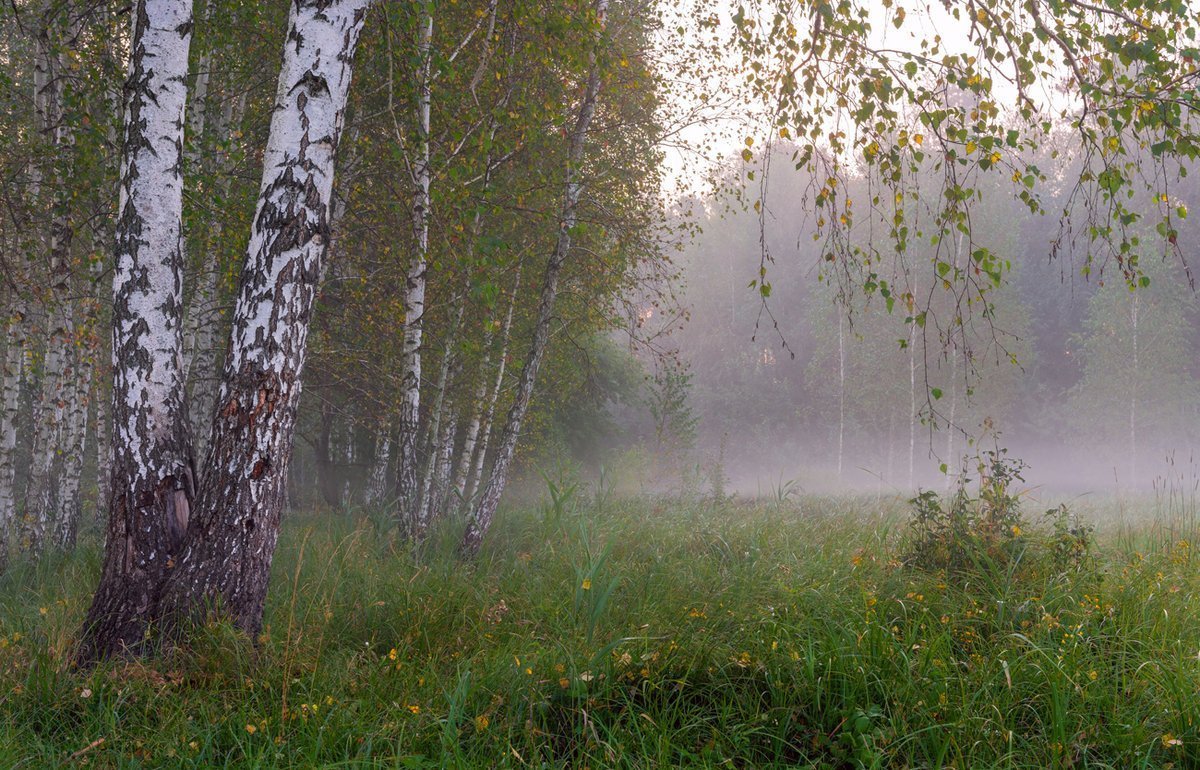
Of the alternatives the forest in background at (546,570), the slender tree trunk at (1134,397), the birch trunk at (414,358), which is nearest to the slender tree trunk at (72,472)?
the forest in background at (546,570)

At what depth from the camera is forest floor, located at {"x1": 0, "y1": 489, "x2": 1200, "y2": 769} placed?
2.59 metres

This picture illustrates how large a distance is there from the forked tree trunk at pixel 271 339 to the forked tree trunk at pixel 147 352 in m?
0.24

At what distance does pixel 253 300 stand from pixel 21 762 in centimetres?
203

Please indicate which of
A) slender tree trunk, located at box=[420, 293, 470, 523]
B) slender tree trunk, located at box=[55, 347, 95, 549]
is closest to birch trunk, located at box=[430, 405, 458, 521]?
slender tree trunk, located at box=[420, 293, 470, 523]

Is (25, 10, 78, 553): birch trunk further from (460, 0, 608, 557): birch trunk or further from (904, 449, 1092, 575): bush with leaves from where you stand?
(904, 449, 1092, 575): bush with leaves

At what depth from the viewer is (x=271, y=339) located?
3.65 meters

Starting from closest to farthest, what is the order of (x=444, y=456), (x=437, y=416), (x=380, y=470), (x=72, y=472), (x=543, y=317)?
1. (x=543, y=317)
2. (x=72, y=472)
3. (x=437, y=416)
4. (x=380, y=470)
5. (x=444, y=456)

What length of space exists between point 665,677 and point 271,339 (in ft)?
7.84

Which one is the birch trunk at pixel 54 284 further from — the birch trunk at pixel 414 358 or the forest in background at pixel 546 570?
the birch trunk at pixel 414 358

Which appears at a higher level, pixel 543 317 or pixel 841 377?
pixel 841 377

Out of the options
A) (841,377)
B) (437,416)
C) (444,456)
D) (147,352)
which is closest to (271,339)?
(147,352)

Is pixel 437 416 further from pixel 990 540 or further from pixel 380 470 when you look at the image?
pixel 990 540

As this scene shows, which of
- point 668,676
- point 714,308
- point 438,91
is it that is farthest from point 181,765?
point 714,308

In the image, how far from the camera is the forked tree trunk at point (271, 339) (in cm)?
358
